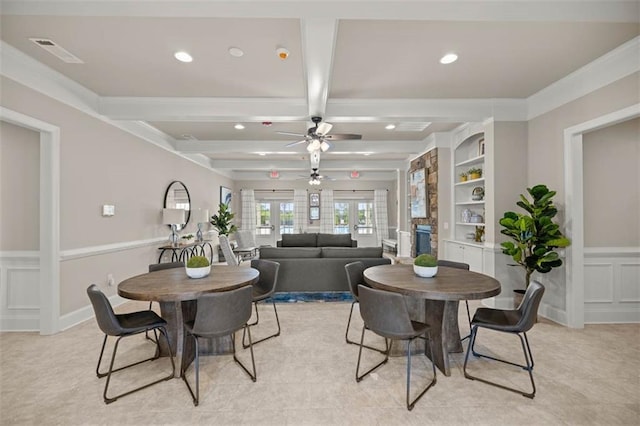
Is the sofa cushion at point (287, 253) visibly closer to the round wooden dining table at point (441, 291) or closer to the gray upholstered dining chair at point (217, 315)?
the round wooden dining table at point (441, 291)

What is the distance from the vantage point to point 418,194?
662 cm

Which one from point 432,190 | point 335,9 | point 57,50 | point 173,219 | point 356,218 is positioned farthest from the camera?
point 356,218

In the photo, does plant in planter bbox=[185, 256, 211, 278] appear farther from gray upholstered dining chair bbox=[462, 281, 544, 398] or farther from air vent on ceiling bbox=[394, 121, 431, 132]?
air vent on ceiling bbox=[394, 121, 431, 132]

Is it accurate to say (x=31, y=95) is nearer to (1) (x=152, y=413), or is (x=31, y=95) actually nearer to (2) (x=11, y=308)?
(2) (x=11, y=308)

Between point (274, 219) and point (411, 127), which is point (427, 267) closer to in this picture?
point (411, 127)

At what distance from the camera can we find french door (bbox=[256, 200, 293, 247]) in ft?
33.7

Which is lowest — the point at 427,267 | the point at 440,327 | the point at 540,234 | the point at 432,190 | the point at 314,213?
the point at 440,327

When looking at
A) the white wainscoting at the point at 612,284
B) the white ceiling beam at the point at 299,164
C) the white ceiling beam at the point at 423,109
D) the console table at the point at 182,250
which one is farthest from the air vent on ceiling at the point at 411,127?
the console table at the point at 182,250

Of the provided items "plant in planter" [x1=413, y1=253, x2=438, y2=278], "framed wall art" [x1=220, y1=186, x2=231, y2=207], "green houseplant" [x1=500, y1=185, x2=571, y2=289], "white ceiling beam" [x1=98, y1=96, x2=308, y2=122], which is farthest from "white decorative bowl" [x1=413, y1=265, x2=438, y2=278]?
"framed wall art" [x1=220, y1=186, x2=231, y2=207]

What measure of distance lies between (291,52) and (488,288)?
2709mm

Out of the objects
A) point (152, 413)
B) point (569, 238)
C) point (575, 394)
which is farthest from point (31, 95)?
point (569, 238)

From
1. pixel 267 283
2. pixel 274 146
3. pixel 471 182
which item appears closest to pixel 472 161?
pixel 471 182

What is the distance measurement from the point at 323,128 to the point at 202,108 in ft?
5.53

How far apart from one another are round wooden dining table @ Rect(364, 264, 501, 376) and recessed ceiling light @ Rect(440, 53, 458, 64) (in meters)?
2.13
